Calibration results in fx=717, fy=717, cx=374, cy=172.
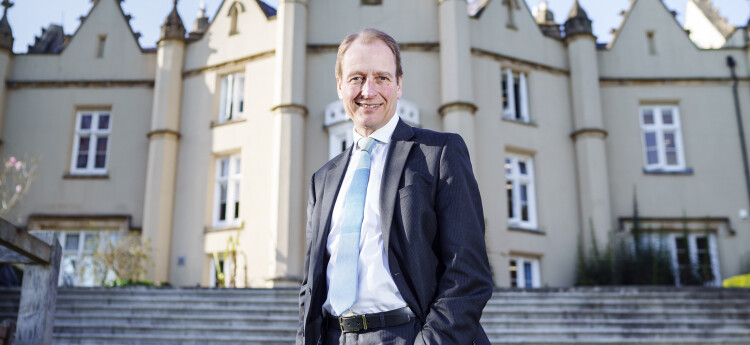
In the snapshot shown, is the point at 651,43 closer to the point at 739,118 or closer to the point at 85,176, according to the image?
the point at 739,118

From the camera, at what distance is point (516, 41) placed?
17.5m

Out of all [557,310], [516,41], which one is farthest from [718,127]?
[557,310]

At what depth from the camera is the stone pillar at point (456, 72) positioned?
611 inches

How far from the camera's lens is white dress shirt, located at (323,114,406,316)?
2207 millimetres

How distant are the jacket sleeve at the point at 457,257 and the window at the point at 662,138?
16.8 meters

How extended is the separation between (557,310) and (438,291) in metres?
7.72

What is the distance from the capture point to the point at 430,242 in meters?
2.25

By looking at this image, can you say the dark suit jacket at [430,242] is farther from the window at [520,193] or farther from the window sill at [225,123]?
the window sill at [225,123]

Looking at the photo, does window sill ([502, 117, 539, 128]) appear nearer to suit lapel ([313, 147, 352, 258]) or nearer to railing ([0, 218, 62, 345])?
railing ([0, 218, 62, 345])

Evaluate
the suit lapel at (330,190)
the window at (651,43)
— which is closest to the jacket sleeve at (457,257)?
the suit lapel at (330,190)

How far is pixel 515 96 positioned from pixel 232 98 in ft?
22.6

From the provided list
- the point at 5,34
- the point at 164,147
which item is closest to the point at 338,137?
the point at 164,147

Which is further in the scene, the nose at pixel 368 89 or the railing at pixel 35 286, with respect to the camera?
the railing at pixel 35 286

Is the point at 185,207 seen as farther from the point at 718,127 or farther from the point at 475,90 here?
the point at 718,127
